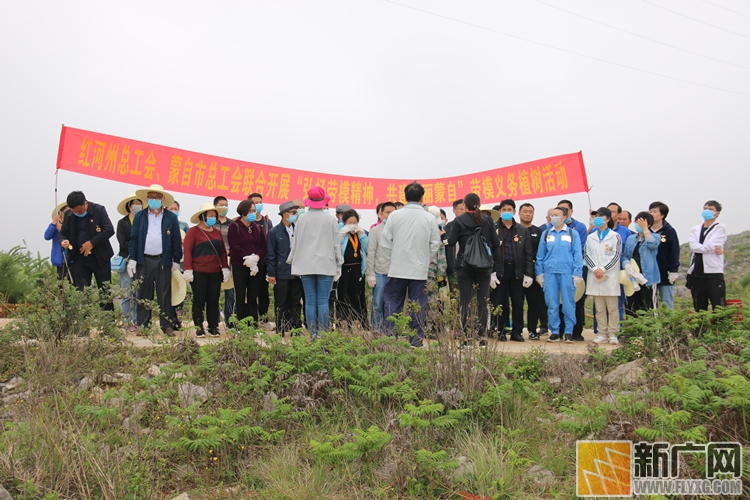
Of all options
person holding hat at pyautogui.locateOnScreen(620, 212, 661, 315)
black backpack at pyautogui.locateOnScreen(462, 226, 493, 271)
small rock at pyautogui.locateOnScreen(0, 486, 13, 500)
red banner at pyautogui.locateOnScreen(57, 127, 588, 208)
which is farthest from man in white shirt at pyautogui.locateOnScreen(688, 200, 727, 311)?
small rock at pyautogui.locateOnScreen(0, 486, 13, 500)

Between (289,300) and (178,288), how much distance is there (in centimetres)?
158

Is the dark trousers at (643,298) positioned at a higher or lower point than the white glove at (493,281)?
lower

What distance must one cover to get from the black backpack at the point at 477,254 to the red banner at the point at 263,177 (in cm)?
565

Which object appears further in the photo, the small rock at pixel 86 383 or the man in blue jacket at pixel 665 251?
the man in blue jacket at pixel 665 251

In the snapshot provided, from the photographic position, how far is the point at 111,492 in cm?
302

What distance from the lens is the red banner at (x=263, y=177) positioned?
10.5 meters

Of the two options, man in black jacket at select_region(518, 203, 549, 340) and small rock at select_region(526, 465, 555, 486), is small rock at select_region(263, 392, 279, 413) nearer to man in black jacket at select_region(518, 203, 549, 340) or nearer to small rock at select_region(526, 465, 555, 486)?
small rock at select_region(526, 465, 555, 486)

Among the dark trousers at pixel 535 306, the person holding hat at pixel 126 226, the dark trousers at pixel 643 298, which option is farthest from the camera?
the dark trousers at pixel 535 306

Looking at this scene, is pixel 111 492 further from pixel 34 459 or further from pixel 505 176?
pixel 505 176

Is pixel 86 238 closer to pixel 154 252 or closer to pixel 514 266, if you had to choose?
pixel 154 252

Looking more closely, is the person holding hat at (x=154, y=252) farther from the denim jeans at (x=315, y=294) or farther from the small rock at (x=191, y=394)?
the small rock at (x=191, y=394)

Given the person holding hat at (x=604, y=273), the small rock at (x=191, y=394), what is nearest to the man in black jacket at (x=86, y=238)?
the small rock at (x=191, y=394)

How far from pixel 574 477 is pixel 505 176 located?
406 inches

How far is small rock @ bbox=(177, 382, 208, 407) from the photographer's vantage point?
409 centimetres
